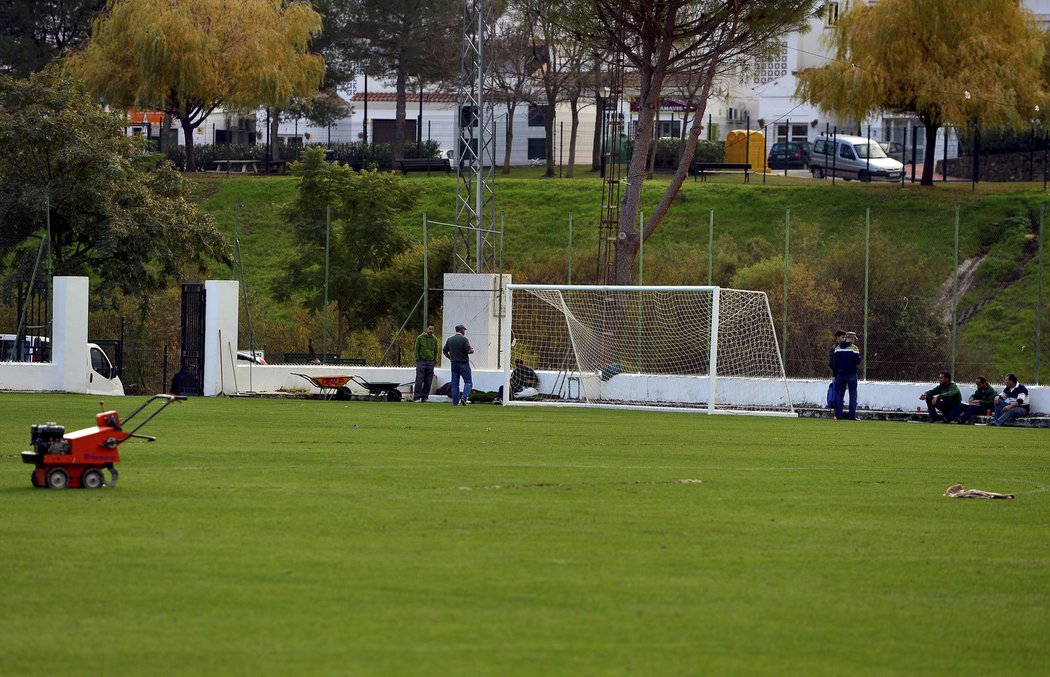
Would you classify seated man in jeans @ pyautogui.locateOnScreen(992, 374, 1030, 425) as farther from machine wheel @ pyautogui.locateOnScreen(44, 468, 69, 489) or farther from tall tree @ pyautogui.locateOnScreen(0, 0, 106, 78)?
tall tree @ pyautogui.locateOnScreen(0, 0, 106, 78)

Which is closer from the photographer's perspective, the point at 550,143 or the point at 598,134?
the point at 550,143

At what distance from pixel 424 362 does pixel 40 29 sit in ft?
146

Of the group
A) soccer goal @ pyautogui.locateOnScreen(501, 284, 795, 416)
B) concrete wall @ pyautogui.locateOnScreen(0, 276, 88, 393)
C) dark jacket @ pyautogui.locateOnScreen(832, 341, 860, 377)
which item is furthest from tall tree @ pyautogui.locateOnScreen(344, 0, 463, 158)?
dark jacket @ pyautogui.locateOnScreen(832, 341, 860, 377)

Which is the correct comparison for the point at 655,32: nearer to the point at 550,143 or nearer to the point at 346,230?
the point at 346,230

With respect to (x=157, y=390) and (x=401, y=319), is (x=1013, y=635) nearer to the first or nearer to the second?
(x=157, y=390)

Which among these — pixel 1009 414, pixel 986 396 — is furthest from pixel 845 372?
pixel 1009 414

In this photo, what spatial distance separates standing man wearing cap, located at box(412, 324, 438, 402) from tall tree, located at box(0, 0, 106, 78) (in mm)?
40787

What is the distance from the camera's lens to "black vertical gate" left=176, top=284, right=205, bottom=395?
3075 centimetres

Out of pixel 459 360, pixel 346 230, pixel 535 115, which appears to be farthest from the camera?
pixel 535 115

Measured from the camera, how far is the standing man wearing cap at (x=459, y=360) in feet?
93.1

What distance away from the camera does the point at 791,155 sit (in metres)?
64.6

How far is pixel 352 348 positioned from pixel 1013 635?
32.7m

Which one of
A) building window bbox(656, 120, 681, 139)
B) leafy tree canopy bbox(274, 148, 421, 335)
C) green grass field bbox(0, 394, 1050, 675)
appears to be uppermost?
building window bbox(656, 120, 681, 139)

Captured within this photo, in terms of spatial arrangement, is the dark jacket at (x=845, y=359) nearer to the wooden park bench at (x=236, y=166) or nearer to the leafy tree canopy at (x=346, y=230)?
the leafy tree canopy at (x=346, y=230)
